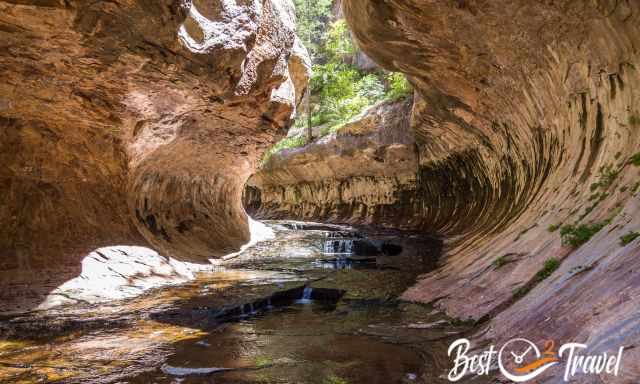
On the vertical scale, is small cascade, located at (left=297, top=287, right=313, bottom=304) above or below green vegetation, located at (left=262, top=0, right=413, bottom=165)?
below

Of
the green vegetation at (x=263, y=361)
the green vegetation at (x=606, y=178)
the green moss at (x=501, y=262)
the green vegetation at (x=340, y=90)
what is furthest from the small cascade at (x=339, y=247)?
the green vegetation at (x=340, y=90)

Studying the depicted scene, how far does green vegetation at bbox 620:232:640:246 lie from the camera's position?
356cm

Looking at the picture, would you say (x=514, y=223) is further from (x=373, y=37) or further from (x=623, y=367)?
(x=623, y=367)

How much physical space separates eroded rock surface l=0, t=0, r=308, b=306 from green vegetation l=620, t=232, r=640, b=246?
5.64m

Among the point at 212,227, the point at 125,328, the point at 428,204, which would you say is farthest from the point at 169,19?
the point at 428,204

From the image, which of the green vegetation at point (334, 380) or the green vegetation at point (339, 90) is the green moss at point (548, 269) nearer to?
the green vegetation at point (334, 380)

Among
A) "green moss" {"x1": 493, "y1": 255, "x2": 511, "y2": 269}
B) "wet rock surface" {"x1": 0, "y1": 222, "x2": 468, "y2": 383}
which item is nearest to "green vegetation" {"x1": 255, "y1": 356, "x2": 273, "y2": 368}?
"wet rock surface" {"x1": 0, "y1": 222, "x2": 468, "y2": 383}

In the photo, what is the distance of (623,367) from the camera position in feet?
7.36

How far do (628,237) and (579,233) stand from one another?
1363mm

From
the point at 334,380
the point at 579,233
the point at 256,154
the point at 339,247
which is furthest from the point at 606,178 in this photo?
the point at 256,154

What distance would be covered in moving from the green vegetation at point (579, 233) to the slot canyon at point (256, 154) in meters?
0.03

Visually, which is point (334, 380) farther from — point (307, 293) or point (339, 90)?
point (339, 90)

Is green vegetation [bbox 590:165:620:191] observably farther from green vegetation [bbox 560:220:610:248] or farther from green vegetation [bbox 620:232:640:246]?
green vegetation [bbox 620:232:640:246]

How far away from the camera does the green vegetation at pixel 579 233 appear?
15.7 ft
